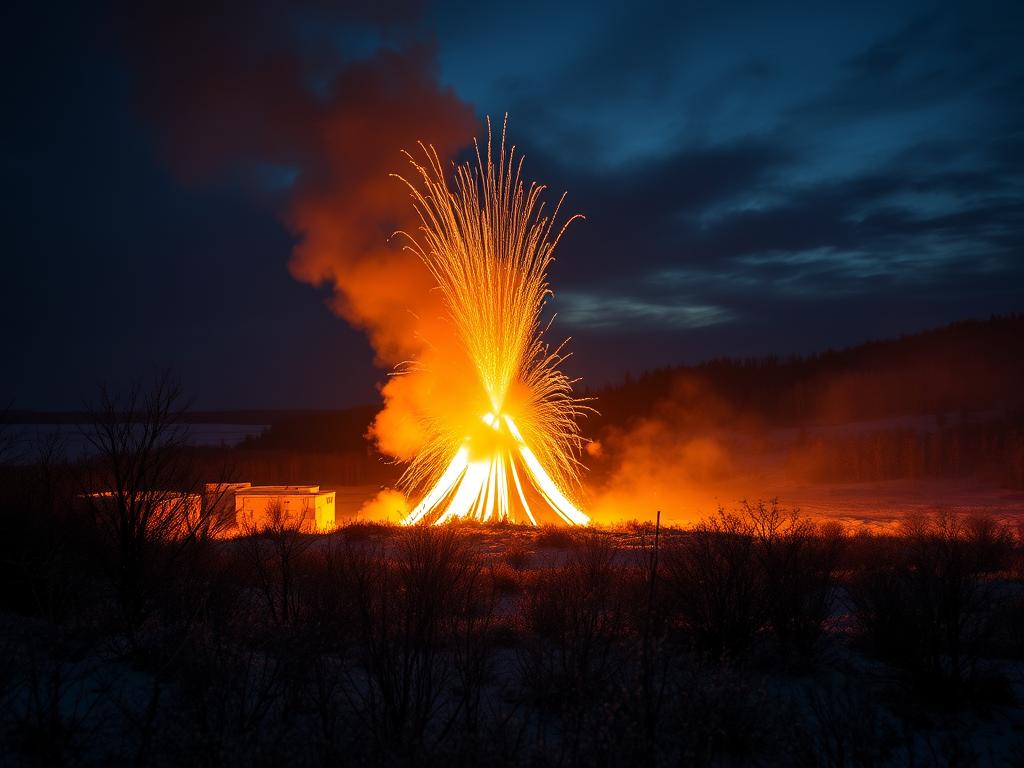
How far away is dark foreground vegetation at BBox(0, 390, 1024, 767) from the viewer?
391 cm

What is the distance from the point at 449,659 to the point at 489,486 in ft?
54.7

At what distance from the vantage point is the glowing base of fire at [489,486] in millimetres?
21406

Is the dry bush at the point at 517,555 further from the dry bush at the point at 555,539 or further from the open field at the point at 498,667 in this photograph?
the open field at the point at 498,667

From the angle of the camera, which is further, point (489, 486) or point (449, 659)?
point (489, 486)

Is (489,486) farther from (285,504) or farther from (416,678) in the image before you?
(416,678)

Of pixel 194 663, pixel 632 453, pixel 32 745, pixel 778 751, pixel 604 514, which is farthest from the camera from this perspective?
pixel 632 453

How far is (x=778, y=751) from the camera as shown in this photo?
4.37 meters

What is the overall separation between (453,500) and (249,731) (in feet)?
59.8

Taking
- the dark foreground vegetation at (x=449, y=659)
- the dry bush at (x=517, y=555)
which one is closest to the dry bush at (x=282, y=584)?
the dark foreground vegetation at (x=449, y=659)

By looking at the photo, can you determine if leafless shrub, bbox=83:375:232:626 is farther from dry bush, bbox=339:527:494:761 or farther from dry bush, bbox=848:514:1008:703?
dry bush, bbox=848:514:1008:703

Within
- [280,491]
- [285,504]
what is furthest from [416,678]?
[280,491]

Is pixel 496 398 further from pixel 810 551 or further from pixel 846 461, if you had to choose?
pixel 846 461

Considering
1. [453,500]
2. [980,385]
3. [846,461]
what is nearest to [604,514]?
[453,500]

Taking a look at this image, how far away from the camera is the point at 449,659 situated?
6.14 m
